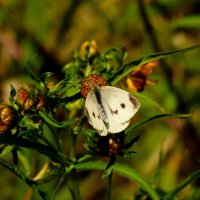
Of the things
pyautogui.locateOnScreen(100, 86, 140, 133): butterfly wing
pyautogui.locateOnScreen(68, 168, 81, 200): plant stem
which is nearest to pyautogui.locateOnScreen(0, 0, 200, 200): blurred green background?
pyautogui.locateOnScreen(68, 168, 81, 200): plant stem

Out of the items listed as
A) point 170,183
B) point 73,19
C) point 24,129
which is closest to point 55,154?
point 24,129

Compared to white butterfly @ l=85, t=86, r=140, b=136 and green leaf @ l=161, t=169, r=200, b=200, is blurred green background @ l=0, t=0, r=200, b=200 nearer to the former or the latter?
green leaf @ l=161, t=169, r=200, b=200

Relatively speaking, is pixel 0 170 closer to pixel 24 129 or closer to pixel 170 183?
pixel 170 183

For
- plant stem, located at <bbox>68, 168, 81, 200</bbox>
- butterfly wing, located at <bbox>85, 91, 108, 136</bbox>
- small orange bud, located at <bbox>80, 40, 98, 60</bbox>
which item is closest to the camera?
butterfly wing, located at <bbox>85, 91, 108, 136</bbox>

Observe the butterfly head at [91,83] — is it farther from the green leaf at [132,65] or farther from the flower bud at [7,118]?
the flower bud at [7,118]

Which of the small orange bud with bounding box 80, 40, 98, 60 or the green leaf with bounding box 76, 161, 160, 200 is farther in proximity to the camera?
the small orange bud with bounding box 80, 40, 98, 60

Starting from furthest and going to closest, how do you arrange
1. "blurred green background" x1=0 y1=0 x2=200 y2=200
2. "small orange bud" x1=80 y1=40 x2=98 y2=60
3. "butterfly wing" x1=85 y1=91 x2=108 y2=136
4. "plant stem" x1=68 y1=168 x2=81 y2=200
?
"blurred green background" x1=0 y1=0 x2=200 y2=200, "small orange bud" x1=80 y1=40 x2=98 y2=60, "plant stem" x1=68 y1=168 x2=81 y2=200, "butterfly wing" x1=85 y1=91 x2=108 y2=136

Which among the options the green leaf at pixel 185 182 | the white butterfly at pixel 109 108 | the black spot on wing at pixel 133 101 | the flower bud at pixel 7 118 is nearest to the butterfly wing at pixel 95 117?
the white butterfly at pixel 109 108

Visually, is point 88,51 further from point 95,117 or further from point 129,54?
point 129,54
